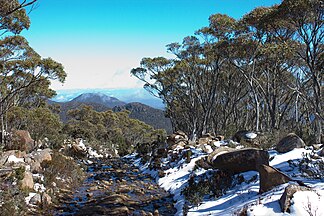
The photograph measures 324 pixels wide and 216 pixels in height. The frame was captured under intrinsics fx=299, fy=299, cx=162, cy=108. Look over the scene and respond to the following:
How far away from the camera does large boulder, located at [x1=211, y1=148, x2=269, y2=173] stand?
35.2ft

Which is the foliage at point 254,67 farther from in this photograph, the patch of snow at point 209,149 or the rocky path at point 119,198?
the rocky path at point 119,198

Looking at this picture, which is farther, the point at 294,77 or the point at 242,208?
the point at 294,77

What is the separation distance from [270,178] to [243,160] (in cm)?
262

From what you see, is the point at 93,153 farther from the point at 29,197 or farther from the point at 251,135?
the point at 29,197

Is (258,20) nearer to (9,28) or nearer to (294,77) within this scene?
(294,77)

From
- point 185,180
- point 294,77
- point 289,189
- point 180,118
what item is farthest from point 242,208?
point 180,118

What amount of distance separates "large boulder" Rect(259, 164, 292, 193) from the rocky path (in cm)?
362

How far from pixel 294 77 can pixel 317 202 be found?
2106 cm

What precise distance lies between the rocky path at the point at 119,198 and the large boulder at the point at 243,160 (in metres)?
2.65

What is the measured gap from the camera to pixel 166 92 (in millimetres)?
32812

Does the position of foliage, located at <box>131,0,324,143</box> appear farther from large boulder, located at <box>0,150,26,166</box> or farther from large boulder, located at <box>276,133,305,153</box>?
large boulder, located at <box>0,150,26,166</box>

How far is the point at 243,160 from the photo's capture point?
36.6ft

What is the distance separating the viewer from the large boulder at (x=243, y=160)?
10742mm

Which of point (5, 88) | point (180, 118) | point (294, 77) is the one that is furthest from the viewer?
point (180, 118)
